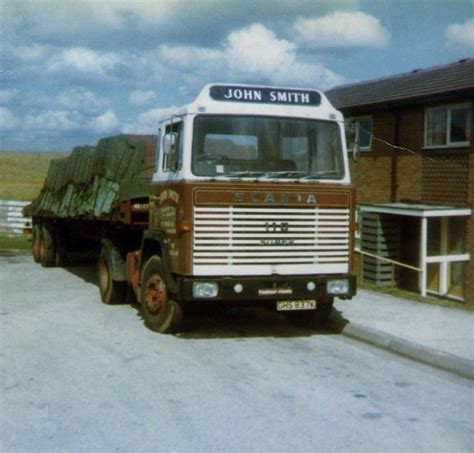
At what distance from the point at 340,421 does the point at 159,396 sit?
1.62m

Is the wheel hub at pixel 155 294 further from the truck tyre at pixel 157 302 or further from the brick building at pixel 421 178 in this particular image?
the brick building at pixel 421 178

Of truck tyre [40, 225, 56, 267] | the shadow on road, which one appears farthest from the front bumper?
truck tyre [40, 225, 56, 267]

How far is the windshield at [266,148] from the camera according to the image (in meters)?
8.43

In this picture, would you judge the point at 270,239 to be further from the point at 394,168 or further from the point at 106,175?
the point at 394,168

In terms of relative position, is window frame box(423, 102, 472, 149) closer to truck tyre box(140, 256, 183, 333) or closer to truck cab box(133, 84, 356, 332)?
truck cab box(133, 84, 356, 332)

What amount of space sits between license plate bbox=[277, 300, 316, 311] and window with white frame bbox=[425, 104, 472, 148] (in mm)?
10110

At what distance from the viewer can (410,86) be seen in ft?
64.1

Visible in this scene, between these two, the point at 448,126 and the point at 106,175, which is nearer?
the point at 106,175

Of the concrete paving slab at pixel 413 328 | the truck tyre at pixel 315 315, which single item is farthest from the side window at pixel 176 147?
the concrete paving slab at pixel 413 328

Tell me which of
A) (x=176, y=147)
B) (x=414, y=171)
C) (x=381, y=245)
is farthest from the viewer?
(x=381, y=245)

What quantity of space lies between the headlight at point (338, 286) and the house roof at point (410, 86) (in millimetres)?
9274

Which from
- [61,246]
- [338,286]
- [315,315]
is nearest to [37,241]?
[61,246]

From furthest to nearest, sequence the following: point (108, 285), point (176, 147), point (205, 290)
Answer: point (108, 285)
point (176, 147)
point (205, 290)

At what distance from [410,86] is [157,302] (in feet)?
41.8
